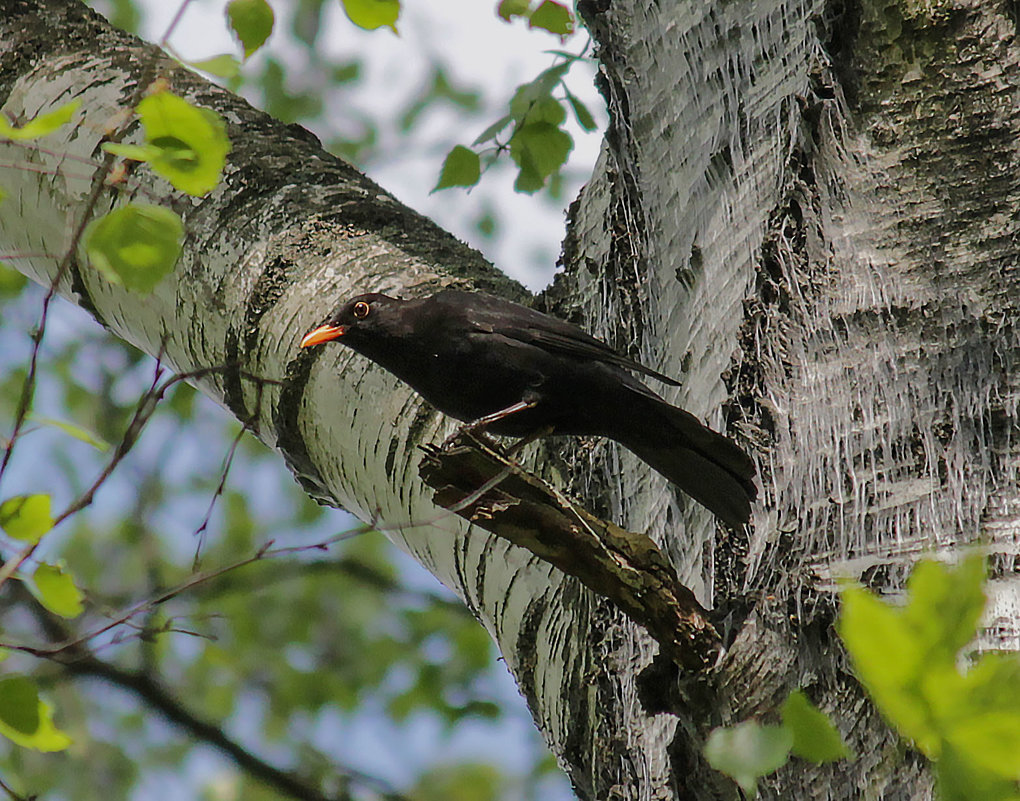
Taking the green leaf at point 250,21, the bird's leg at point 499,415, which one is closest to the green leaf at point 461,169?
the bird's leg at point 499,415

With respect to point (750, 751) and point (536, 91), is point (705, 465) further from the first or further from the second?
point (536, 91)

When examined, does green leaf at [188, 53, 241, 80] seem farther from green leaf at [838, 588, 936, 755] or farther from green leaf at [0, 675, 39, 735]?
green leaf at [838, 588, 936, 755]

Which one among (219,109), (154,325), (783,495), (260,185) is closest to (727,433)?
(783,495)

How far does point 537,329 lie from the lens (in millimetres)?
2576

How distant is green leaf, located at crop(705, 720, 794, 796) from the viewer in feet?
3.18

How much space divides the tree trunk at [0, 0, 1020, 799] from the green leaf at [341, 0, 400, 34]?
504 millimetres

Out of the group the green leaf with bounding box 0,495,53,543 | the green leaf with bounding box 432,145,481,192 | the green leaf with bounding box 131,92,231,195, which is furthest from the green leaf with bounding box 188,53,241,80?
the green leaf with bounding box 432,145,481,192

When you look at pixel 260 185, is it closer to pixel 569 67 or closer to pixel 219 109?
pixel 219 109

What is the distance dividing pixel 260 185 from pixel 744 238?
4.58ft

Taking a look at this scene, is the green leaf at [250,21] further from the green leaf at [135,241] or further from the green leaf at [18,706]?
the green leaf at [18,706]

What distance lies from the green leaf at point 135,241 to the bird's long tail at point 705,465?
909 mm

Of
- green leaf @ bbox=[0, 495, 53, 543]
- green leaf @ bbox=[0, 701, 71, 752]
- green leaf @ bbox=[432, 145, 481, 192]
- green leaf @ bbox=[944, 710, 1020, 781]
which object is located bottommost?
green leaf @ bbox=[944, 710, 1020, 781]

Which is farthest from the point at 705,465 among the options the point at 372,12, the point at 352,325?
the point at 352,325

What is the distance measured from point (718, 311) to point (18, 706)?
4.35 feet
